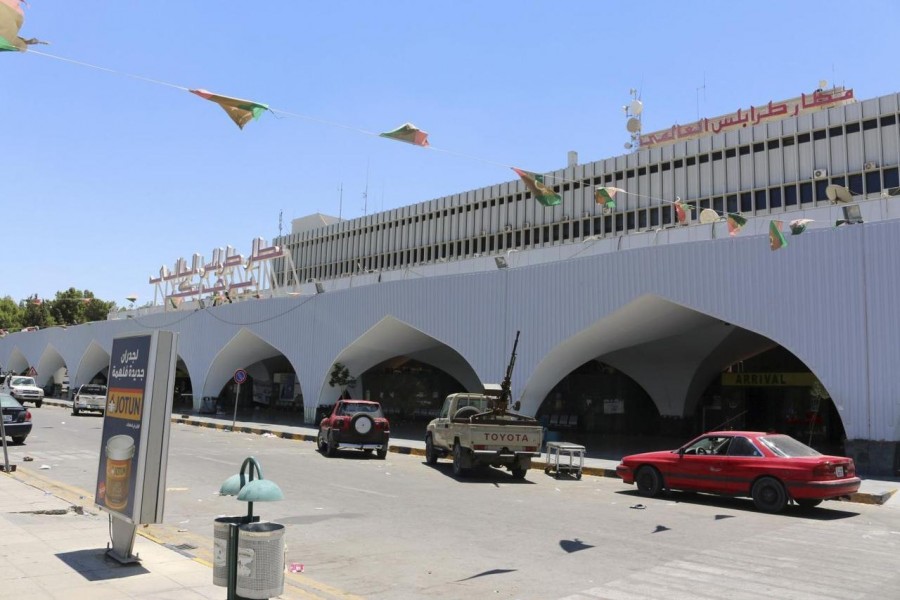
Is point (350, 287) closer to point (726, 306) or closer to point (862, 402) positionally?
point (726, 306)

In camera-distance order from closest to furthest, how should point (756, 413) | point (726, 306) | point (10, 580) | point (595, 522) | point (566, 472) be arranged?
point (10, 580)
point (595, 522)
point (566, 472)
point (726, 306)
point (756, 413)

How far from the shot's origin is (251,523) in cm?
597

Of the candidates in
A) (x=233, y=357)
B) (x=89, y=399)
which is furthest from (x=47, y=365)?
(x=89, y=399)

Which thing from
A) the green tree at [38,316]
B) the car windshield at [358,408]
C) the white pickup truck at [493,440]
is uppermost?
the green tree at [38,316]

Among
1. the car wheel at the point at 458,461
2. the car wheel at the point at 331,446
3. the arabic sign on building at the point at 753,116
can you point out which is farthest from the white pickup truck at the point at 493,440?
the arabic sign on building at the point at 753,116

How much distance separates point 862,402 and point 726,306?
A: 4.10 m

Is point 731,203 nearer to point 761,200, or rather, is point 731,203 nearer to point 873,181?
point 761,200

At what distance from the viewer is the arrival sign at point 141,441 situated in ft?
23.2

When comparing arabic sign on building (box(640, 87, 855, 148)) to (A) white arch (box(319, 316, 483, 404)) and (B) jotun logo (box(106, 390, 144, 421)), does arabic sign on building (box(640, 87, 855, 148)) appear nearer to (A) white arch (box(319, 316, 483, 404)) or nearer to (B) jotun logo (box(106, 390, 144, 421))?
(A) white arch (box(319, 316, 483, 404))

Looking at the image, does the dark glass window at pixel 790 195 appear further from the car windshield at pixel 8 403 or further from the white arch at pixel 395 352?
the car windshield at pixel 8 403

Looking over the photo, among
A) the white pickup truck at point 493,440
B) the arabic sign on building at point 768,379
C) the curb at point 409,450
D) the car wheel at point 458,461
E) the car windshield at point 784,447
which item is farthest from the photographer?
the arabic sign on building at point 768,379

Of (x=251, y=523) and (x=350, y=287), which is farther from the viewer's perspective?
(x=350, y=287)

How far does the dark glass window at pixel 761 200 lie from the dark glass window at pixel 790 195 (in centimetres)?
136

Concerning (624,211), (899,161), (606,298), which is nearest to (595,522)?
(606,298)
